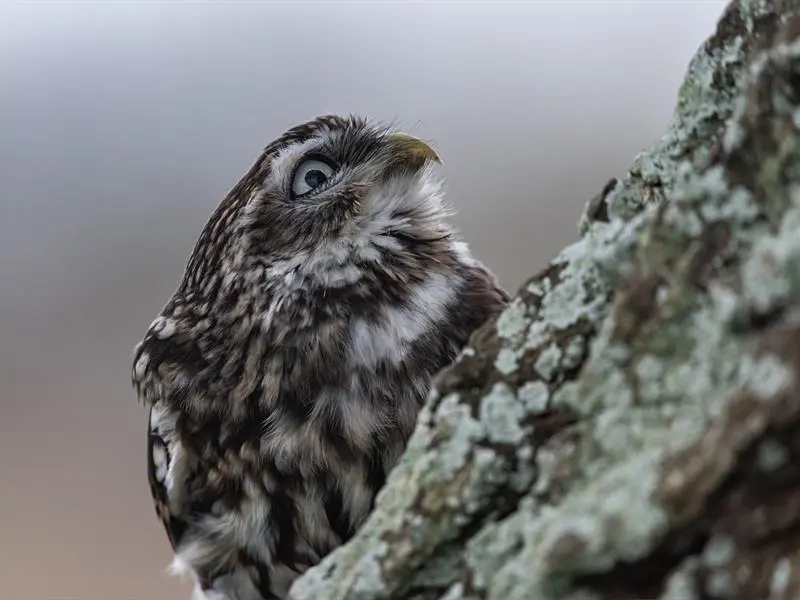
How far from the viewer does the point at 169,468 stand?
169cm

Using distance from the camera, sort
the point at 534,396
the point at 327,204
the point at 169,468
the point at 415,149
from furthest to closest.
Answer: the point at 415,149
the point at 327,204
the point at 169,468
the point at 534,396

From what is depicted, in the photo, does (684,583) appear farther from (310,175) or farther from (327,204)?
(310,175)

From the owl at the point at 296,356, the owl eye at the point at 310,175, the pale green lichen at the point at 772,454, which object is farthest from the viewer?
the owl eye at the point at 310,175

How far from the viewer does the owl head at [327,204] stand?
5.71 ft

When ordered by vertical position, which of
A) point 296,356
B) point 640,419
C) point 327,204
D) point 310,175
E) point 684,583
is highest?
point 310,175

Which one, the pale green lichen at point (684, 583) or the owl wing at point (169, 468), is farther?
the owl wing at point (169, 468)

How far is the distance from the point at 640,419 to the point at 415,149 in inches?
48.6

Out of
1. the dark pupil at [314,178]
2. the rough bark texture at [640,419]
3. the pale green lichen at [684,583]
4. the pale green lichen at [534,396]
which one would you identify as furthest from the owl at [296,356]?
the pale green lichen at [684,583]

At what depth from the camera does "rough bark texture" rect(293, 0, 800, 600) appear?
0.68 metres

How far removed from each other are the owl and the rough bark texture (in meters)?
0.53

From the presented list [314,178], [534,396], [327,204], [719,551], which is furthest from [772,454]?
[314,178]

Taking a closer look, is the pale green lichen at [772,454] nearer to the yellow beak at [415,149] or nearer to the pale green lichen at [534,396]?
the pale green lichen at [534,396]

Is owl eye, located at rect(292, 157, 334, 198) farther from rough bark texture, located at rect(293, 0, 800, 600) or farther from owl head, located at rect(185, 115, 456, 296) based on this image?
rough bark texture, located at rect(293, 0, 800, 600)

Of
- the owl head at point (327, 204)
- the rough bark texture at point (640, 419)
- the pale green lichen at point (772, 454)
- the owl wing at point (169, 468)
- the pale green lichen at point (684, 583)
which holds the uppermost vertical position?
the owl head at point (327, 204)
